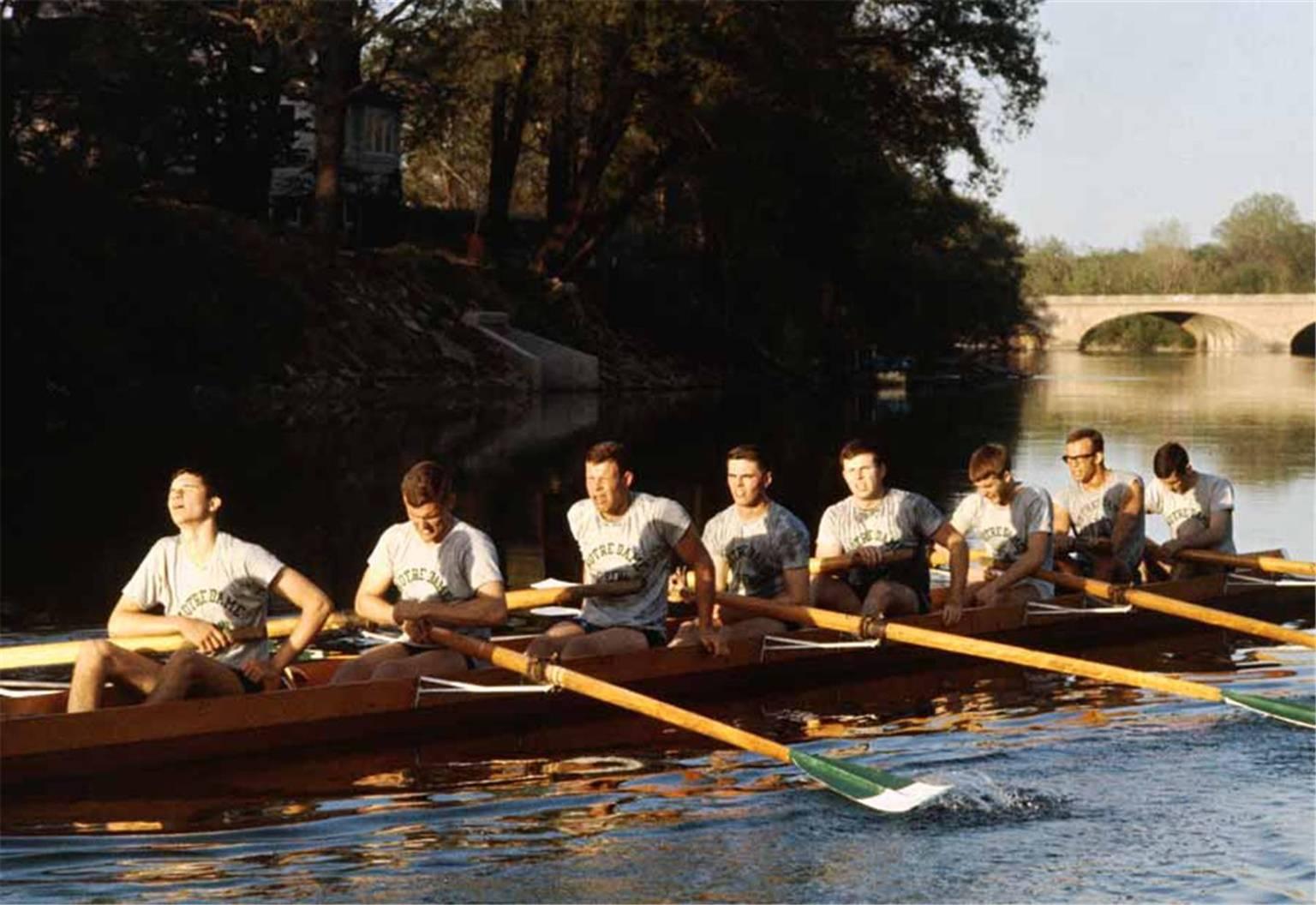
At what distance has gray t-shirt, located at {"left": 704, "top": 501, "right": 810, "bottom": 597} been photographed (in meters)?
14.7

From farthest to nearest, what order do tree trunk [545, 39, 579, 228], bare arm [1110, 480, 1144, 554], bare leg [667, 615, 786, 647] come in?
tree trunk [545, 39, 579, 228] < bare arm [1110, 480, 1144, 554] < bare leg [667, 615, 786, 647]

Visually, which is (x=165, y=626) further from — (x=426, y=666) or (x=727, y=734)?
(x=727, y=734)

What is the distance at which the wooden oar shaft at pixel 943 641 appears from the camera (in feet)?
45.7

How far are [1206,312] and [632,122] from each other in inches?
3314

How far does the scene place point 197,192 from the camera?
55.8 metres

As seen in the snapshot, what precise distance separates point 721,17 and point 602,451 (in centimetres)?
3944

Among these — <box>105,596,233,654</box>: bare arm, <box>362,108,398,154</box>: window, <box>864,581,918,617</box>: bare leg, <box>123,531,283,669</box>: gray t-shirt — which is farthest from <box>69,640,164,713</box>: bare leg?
<box>362,108,398,154</box>: window

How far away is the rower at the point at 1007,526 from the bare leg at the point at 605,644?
3.49 metres

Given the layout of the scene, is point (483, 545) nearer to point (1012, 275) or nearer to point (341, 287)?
point (341, 287)

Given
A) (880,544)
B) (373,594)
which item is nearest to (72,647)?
(373,594)

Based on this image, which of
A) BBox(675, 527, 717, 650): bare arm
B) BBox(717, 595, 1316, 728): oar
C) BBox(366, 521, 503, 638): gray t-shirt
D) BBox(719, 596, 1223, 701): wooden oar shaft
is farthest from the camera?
BBox(719, 596, 1223, 701): wooden oar shaft

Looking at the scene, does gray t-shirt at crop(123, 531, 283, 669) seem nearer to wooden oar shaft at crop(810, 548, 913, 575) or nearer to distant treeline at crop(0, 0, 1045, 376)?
wooden oar shaft at crop(810, 548, 913, 575)

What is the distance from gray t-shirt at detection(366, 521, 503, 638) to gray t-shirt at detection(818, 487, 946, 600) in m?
3.30

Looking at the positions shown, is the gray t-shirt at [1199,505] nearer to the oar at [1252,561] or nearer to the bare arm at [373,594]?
the oar at [1252,561]
